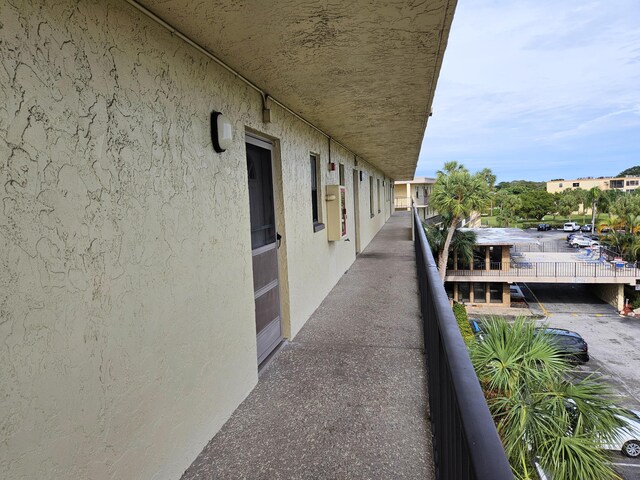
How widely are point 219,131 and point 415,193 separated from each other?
3507 cm

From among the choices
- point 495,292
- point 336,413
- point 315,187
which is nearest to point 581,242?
point 495,292

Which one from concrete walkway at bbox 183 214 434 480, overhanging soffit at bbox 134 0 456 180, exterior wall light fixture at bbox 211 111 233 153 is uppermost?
overhanging soffit at bbox 134 0 456 180

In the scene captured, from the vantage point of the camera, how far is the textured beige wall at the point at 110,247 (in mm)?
1274

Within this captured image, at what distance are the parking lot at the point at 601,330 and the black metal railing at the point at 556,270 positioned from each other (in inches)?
95.9

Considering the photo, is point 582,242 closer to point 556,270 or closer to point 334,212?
point 556,270

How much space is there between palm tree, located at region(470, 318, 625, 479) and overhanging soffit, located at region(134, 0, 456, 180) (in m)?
3.28

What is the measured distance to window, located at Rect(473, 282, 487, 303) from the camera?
27.6 metres

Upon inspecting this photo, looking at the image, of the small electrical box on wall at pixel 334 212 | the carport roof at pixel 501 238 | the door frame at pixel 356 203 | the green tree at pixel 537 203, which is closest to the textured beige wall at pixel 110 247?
the small electrical box on wall at pixel 334 212

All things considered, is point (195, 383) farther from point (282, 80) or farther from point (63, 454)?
point (282, 80)

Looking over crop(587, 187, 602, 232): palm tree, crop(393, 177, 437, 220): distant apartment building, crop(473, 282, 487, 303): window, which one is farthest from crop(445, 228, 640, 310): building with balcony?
crop(587, 187, 602, 232): palm tree

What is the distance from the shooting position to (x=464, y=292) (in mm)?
28641

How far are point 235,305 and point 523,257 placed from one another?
30.8m

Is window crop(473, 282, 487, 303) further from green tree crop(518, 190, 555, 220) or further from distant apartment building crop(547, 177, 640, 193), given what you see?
distant apartment building crop(547, 177, 640, 193)

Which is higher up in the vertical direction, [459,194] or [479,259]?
[459,194]
